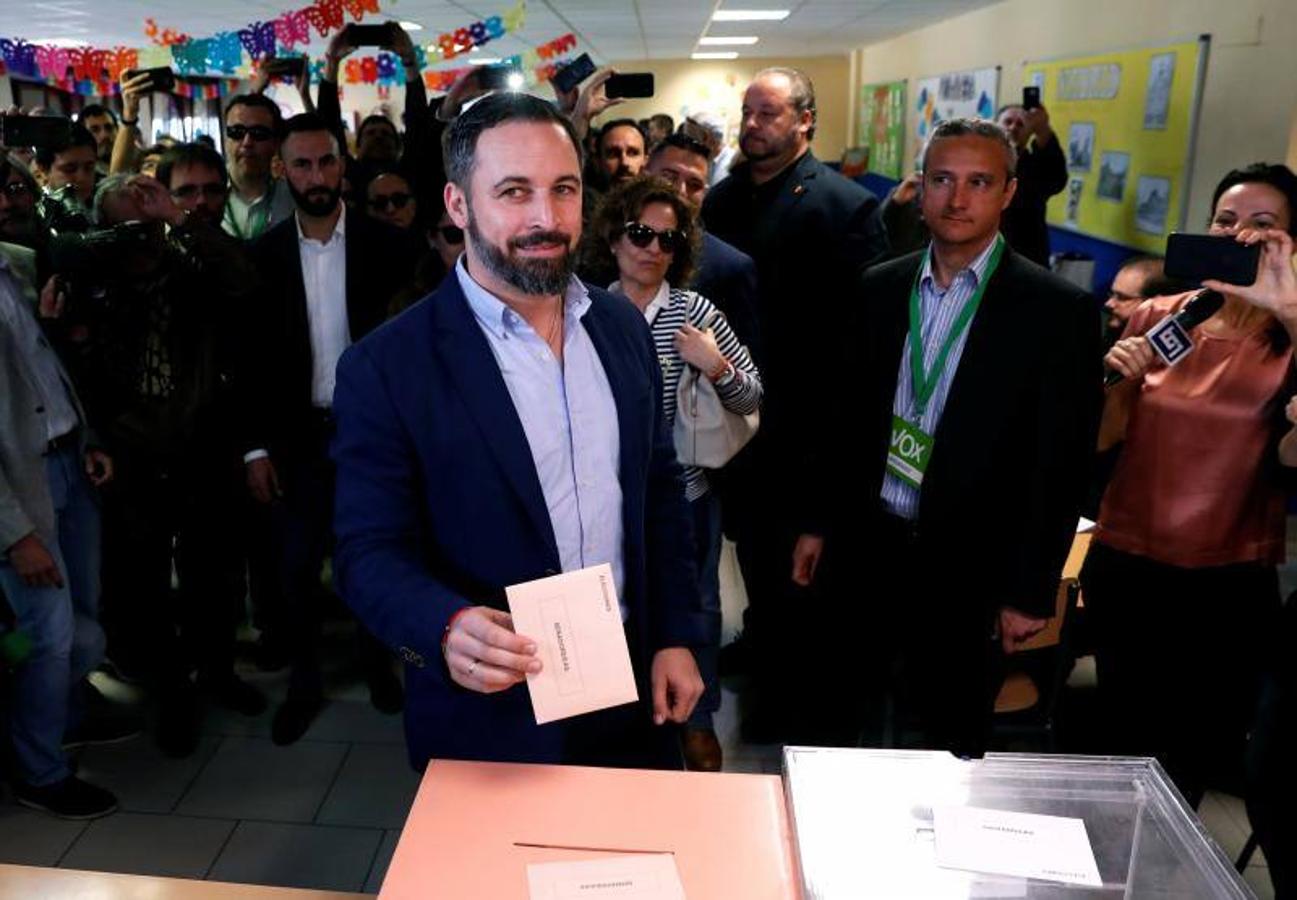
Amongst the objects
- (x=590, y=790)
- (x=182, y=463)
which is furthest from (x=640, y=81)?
(x=590, y=790)

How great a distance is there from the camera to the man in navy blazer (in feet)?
4.58

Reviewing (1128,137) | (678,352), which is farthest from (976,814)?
(1128,137)

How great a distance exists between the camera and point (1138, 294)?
10.5 feet

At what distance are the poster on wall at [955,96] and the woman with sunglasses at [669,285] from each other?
5437 mm

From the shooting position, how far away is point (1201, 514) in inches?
80.0

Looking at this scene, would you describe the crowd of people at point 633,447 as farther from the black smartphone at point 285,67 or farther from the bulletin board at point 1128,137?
the bulletin board at point 1128,137

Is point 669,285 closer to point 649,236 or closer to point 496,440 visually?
point 649,236

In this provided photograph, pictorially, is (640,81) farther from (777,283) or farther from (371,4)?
(371,4)

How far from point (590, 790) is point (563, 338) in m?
0.72

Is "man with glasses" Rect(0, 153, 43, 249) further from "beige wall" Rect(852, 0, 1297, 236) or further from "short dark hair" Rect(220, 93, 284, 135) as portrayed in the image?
"beige wall" Rect(852, 0, 1297, 236)

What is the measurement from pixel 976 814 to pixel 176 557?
258 centimetres

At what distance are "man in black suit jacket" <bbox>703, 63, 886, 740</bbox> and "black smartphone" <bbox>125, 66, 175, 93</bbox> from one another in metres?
2.96

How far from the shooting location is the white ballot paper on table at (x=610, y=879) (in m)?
1.03

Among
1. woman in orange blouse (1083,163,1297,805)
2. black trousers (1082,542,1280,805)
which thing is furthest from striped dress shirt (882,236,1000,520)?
black trousers (1082,542,1280,805)
